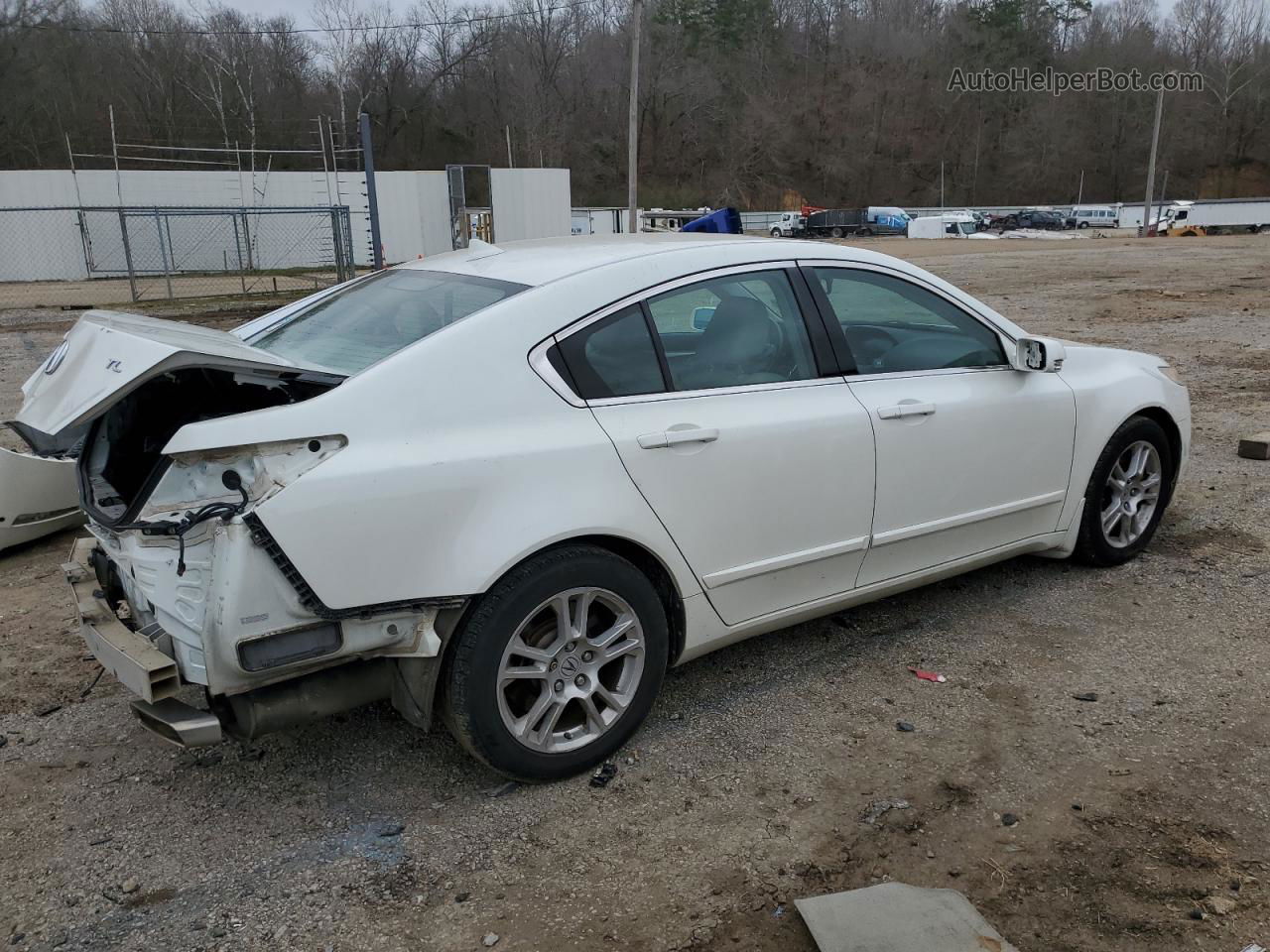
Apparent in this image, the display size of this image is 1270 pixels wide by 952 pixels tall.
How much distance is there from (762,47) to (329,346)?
4291 inches

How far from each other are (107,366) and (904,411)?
103 inches

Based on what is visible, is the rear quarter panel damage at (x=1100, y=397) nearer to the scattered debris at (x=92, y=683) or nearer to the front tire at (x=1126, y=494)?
the front tire at (x=1126, y=494)

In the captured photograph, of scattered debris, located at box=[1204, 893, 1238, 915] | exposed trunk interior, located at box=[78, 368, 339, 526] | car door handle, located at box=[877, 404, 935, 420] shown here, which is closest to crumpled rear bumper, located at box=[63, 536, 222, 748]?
exposed trunk interior, located at box=[78, 368, 339, 526]

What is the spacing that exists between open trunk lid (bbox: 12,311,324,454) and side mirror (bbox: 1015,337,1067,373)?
9.16ft

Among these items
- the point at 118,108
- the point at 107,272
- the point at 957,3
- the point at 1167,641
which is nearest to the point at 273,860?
the point at 1167,641

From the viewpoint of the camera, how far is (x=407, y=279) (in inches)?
146

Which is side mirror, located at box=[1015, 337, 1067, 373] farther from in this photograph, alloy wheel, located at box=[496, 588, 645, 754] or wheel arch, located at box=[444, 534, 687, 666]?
alloy wheel, located at box=[496, 588, 645, 754]

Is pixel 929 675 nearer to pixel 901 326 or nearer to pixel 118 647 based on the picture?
pixel 901 326

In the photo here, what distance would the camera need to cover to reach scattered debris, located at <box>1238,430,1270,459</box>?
6.68 metres

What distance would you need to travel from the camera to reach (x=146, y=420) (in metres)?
3.25

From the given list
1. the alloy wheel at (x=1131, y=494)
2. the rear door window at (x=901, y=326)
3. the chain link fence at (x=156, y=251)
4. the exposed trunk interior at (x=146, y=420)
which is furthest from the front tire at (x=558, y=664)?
the chain link fence at (x=156, y=251)

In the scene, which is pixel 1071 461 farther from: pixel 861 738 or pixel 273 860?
pixel 273 860

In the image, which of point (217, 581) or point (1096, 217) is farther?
point (1096, 217)

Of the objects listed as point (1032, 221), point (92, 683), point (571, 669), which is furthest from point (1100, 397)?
point (1032, 221)
